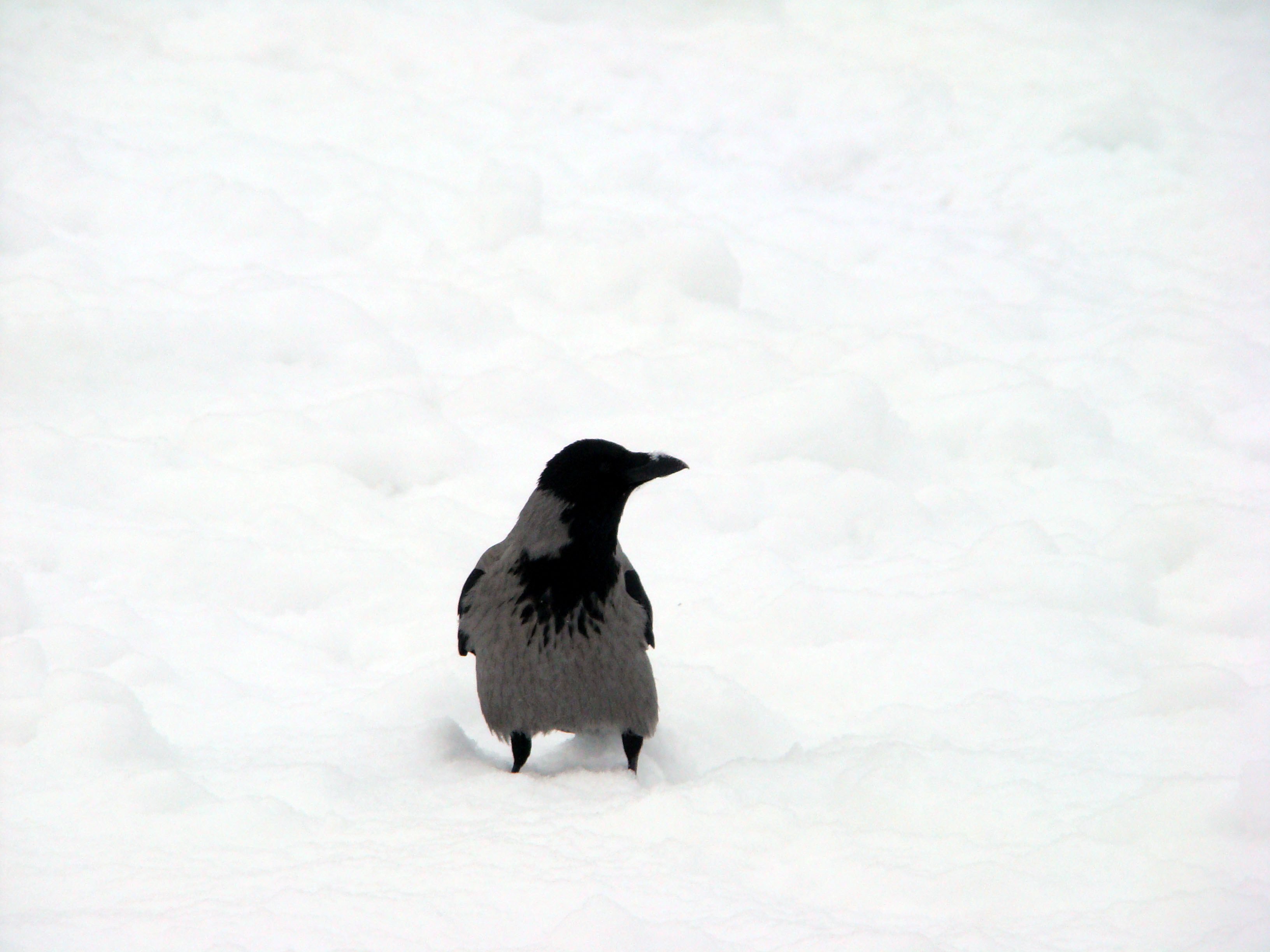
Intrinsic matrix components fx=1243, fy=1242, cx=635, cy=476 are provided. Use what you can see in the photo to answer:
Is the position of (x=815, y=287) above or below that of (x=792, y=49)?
below

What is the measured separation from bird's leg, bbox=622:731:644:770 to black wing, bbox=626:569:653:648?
30 centimetres

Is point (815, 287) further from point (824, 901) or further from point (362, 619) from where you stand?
point (824, 901)

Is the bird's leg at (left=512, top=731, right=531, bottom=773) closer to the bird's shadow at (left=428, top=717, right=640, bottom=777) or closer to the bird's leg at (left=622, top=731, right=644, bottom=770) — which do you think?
the bird's shadow at (left=428, top=717, right=640, bottom=777)

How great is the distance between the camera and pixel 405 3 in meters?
9.49

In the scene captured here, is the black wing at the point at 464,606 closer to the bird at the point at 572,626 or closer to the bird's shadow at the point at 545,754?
the bird at the point at 572,626

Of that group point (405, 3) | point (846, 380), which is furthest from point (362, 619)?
point (405, 3)

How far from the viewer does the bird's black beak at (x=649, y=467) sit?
11.6 ft

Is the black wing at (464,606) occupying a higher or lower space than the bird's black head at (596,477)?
lower

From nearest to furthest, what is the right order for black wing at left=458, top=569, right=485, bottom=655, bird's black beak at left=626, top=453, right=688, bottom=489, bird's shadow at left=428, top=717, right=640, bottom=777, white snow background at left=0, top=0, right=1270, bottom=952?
white snow background at left=0, top=0, right=1270, bottom=952
bird's black beak at left=626, top=453, right=688, bottom=489
bird's shadow at left=428, top=717, right=640, bottom=777
black wing at left=458, top=569, right=485, bottom=655

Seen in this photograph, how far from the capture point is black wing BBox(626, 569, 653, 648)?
381 centimetres

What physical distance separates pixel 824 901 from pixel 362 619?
7.48ft

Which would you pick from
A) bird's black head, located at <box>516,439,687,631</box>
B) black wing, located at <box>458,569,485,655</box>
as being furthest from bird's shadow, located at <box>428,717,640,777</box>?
bird's black head, located at <box>516,439,687,631</box>

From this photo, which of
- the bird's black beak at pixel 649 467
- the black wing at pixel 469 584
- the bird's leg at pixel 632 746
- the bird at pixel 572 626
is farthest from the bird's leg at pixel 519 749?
the bird's black beak at pixel 649 467

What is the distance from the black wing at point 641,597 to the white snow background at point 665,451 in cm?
35
